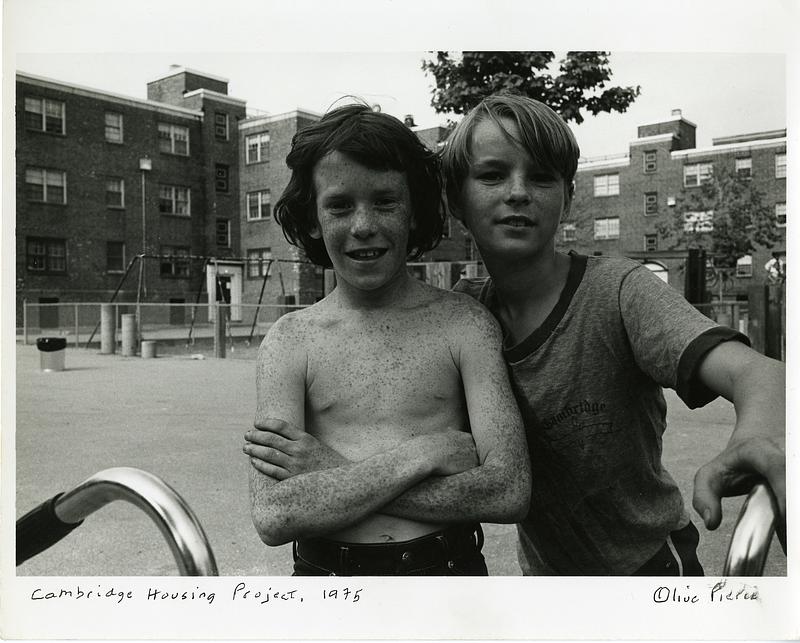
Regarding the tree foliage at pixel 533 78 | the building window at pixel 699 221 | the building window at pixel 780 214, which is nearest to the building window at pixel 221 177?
the tree foliage at pixel 533 78

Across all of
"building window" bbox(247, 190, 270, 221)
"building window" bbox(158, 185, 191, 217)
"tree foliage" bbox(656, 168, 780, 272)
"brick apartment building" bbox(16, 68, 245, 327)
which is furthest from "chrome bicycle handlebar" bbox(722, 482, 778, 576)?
"building window" bbox(158, 185, 191, 217)

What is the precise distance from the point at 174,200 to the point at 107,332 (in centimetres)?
210

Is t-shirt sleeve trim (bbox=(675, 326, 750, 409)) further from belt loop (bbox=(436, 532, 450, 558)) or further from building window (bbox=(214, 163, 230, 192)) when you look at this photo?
building window (bbox=(214, 163, 230, 192))

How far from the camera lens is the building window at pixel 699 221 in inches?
415

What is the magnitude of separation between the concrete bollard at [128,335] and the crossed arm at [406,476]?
913 cm

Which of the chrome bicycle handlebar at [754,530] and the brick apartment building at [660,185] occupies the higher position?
the brick apartment building at [660,185]

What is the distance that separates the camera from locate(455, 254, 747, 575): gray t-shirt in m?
1.21

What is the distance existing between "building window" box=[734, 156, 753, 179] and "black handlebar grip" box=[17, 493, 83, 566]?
203cm

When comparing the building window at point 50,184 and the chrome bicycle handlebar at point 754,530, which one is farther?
the building window at point 50,184

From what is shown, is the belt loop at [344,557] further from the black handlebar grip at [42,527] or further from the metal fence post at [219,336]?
the metal fence post at [219,336]

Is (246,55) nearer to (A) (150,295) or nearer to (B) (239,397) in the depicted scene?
(B) (239,397)

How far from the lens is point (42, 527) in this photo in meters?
1.14

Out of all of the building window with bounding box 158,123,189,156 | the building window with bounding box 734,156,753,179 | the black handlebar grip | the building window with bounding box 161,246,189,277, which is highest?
the building window with bounding box 158,123,189,156

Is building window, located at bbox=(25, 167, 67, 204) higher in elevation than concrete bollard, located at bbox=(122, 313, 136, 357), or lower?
higher
